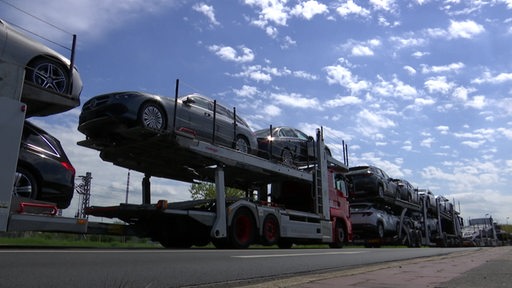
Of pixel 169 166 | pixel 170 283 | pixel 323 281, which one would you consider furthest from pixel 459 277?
pixel 169 166

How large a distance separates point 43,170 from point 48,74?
1592 mm

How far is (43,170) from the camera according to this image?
6.96 metres

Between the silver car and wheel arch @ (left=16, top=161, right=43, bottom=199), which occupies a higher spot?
the silver car

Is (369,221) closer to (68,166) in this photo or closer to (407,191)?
(407,191)

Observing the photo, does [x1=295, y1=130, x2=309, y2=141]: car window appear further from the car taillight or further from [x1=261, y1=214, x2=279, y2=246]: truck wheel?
the car taillight

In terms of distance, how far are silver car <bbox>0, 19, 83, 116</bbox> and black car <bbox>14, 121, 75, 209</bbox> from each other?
0.45m

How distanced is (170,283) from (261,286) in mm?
907

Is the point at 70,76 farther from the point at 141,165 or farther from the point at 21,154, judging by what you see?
the point at 141,165

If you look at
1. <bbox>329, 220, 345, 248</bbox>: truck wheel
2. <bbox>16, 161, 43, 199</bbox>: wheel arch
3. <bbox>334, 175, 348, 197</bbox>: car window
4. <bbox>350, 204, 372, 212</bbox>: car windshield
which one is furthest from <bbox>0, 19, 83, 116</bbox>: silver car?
<bbox>350, 204, 372, 212</bbox>: car windshield

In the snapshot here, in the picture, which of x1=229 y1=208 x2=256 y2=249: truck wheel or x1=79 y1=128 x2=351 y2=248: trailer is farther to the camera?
x1=229 y1=208 x2=256 y2=249: truck wheel

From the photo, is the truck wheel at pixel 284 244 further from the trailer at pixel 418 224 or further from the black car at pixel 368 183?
the black car at pixel 368 183

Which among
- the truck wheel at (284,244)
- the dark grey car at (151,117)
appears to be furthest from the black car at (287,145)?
the truck wheel at (284,244)

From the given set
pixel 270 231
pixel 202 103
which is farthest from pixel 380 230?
pixel 202 103

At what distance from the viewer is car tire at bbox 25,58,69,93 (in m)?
7.24
